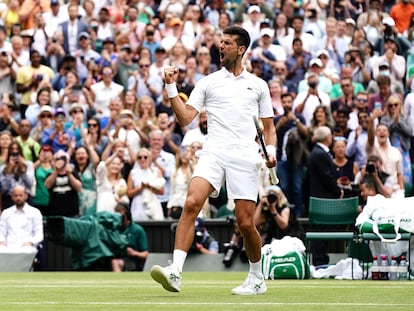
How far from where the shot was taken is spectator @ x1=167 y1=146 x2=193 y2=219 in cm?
2023

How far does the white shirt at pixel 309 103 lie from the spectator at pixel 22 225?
200 inches

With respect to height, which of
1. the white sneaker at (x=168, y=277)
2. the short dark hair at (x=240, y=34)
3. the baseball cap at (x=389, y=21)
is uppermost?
the baseball cap at (x=389, y=21)

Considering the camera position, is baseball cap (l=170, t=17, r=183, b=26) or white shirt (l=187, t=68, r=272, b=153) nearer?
white shirt (l=187, t=68, r=272, b=153)

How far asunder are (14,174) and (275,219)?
15.3 feet

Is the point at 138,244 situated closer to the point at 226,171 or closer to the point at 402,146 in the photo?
the point at 402,146

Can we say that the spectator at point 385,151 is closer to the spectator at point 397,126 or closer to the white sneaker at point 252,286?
the spectator at point 397,126

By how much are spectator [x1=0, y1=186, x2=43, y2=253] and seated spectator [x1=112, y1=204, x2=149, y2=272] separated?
124 centimetres

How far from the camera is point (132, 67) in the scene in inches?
958

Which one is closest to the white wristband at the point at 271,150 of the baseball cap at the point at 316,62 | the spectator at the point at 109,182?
the spectator at the point at 109,182

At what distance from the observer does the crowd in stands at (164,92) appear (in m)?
20.6

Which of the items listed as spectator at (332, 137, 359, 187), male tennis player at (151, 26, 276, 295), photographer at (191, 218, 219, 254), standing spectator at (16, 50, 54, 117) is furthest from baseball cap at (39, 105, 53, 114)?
male tennis player at (151, 26, 276, 295)

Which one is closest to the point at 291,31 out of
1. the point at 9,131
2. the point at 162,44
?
the point at 162,44

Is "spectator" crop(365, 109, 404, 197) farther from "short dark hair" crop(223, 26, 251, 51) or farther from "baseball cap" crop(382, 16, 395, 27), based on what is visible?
"short dark hair" crop(223, 26, 251, 51)

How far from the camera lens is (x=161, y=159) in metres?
21.3
